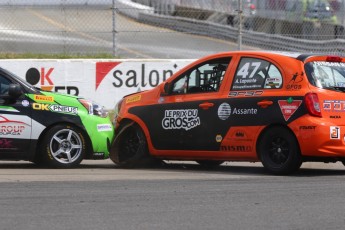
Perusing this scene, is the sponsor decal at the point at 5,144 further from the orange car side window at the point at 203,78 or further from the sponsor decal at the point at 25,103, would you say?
the orange car side window at the point at 203,78

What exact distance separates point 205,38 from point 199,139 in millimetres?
10964

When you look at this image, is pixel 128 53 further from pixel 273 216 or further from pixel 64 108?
pixel 273 216

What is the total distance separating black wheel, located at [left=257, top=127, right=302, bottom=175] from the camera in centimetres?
1008

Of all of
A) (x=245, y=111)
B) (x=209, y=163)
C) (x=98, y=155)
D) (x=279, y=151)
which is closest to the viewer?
(x=279, y=151)

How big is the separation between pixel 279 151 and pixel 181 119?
1.52 metres

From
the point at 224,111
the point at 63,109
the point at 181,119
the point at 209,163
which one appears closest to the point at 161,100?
the point at 181,119

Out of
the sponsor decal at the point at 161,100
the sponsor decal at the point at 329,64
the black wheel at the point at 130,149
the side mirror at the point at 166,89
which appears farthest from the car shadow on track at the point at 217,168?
the sponsor decal at the point at 329,64

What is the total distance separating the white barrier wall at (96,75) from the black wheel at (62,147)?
5.02m

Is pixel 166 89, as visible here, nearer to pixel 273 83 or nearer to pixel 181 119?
pixel 181 119

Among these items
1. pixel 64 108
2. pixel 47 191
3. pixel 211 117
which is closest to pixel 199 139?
pixel 211 117

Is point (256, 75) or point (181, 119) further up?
point (256, 75)

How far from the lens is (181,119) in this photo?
11.1m

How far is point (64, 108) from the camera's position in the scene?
1112 cm

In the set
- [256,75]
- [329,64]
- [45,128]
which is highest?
[329,64]
